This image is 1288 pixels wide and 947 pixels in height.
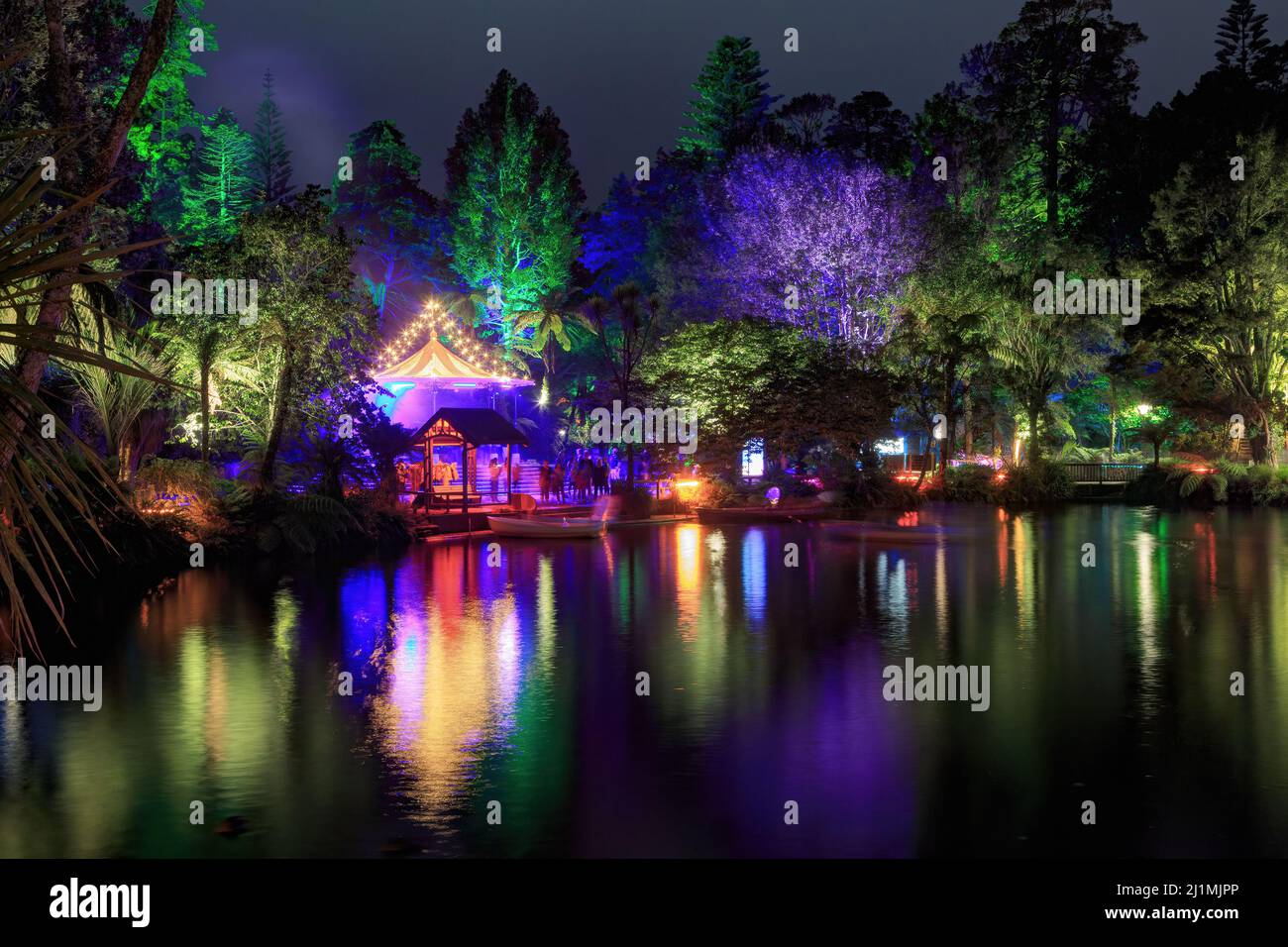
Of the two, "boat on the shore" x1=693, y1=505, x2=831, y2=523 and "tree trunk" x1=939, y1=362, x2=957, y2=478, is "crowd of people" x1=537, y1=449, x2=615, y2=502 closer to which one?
"boat on the shore" x1=693, y1=505, x2=831, y2=523

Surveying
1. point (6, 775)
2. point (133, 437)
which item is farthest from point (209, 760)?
point (133, 437)

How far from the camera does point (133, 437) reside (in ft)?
92.4

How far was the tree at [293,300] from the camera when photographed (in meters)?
32.2

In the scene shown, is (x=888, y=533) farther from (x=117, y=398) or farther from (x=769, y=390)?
(x=117, y=398)

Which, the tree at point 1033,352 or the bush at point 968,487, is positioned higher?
the tree at point 1033,352

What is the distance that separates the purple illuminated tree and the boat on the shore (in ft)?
30.7

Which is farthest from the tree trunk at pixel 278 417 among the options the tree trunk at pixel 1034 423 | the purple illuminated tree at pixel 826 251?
the tree trunk at pixel 1034 423

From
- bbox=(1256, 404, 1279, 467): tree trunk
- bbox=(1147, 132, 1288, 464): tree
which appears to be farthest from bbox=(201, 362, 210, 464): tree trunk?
bbox=(1256, 404, 1279, 467): tree trunk

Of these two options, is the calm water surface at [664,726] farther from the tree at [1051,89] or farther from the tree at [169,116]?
the tree at [1051,89]

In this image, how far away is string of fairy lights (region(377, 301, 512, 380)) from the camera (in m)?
49.0

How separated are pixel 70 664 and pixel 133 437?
46.8 ft

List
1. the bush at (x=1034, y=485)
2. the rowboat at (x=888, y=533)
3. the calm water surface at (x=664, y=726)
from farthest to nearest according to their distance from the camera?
the bush at (x=1034, y=485) < the rowboat at (x=888, y=533) < the calm water surface at (x=664, y=726)

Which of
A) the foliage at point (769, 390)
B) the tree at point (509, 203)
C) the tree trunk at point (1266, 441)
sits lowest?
the tree trunk at point (1266, 441)

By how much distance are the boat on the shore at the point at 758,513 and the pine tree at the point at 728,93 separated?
35938 mm
